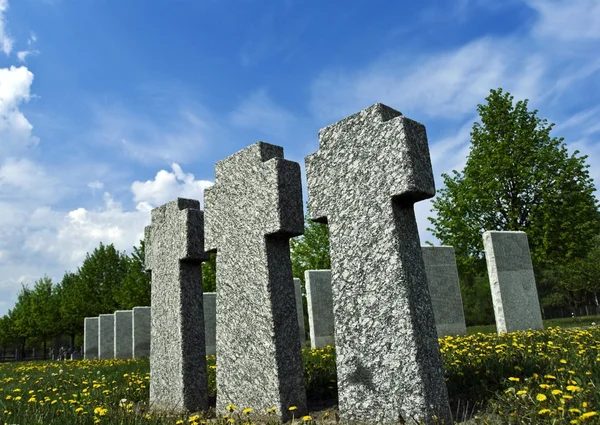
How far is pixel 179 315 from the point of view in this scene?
20.5 feet

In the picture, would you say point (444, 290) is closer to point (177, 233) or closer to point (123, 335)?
point (177, 233)

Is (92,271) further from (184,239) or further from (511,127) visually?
(184,239)

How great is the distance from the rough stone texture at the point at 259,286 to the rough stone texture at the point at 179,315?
842 millimetres

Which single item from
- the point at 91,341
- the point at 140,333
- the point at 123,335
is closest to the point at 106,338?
the point at 123,335

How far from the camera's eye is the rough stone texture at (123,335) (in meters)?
17.9

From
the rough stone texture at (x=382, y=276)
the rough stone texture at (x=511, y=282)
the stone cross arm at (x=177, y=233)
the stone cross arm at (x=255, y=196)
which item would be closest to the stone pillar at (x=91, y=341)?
the stone cross arm at (x=177, y=233)

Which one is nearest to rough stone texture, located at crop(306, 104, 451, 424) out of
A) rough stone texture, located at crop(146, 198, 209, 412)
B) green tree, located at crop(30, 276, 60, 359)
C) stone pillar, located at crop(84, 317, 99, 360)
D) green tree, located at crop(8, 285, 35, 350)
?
rough stone texture, located at crop(146, 198, 209, 412)

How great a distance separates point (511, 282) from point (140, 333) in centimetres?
1211

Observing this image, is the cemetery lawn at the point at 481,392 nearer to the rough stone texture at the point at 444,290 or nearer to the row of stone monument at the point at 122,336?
the rough stone texture at the point at 444,290

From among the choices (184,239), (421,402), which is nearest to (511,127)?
(184,239)

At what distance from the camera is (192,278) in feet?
21.1

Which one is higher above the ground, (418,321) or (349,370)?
(418,321)

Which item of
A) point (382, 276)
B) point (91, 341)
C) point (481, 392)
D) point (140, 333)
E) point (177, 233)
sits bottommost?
point (481, 392)

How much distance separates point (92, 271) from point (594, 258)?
38.3 metres
